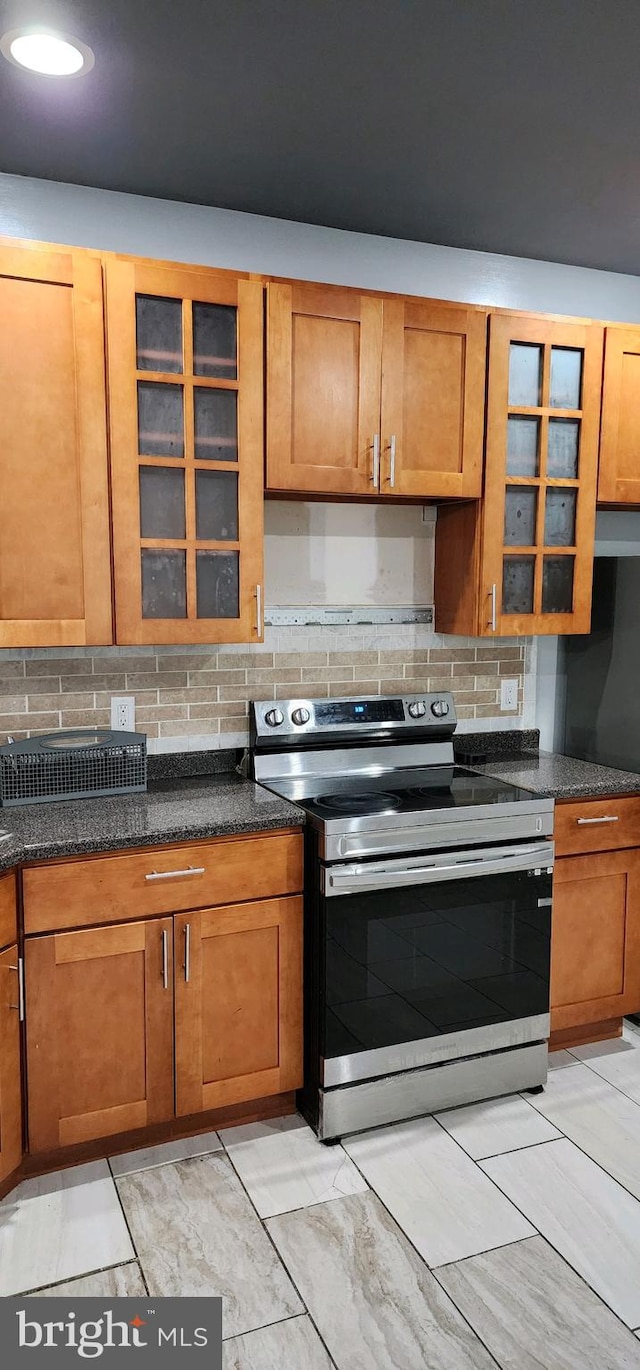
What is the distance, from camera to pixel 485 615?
9.62 feet

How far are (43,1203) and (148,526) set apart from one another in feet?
5.63

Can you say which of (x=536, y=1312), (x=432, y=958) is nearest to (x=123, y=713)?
(x=432, y=958)

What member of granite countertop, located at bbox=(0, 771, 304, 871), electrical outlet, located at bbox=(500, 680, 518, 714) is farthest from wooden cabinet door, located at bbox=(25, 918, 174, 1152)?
electrical outlet, located at bbox=(500, 680, 518, 714)

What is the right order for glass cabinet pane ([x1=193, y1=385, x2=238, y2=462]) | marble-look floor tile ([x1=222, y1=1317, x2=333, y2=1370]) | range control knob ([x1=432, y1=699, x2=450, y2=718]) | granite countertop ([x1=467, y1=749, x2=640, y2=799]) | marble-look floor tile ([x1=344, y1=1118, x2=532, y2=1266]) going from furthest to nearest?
range control knob ([x1=432, y1=699, x2=450, y2=718]), granite countertop ([x1=467, y1=749, x2=640, y2=799]), glass cabinet pane ([x1=193, y1=385, x2=238, y2=462]), marble-look floor tile ([x1=344, y1=1118, x2=532, y2=1266]), marble-look floor tile ([x1=222, y1=1317, x2=333, y2=1370])

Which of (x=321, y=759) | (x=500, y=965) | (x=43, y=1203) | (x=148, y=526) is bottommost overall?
(x=43, y=1203)

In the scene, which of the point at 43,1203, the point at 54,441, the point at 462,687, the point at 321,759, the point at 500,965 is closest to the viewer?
the point at 43,1203

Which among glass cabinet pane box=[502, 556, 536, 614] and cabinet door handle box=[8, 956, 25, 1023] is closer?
cabinet door handle box=[8, 956, 25, 1023]

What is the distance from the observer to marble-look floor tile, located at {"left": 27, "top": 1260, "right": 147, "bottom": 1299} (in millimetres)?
1879

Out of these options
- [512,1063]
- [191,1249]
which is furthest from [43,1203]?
[512,1063]

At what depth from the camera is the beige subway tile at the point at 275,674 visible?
9.72 ft

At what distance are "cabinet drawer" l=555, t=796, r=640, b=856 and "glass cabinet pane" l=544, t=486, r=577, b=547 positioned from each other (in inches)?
33.8

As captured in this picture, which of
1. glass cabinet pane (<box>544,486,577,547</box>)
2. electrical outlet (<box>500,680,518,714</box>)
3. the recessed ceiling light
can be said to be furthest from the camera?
electrical outlet (<box>500,680,518,714</box>)

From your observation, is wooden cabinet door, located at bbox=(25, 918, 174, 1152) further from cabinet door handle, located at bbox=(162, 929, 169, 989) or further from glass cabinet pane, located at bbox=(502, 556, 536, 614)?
glass cabinet pane, located at bbox=(502, 556, 536, 614)

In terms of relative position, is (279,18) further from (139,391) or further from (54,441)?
(54,441)
